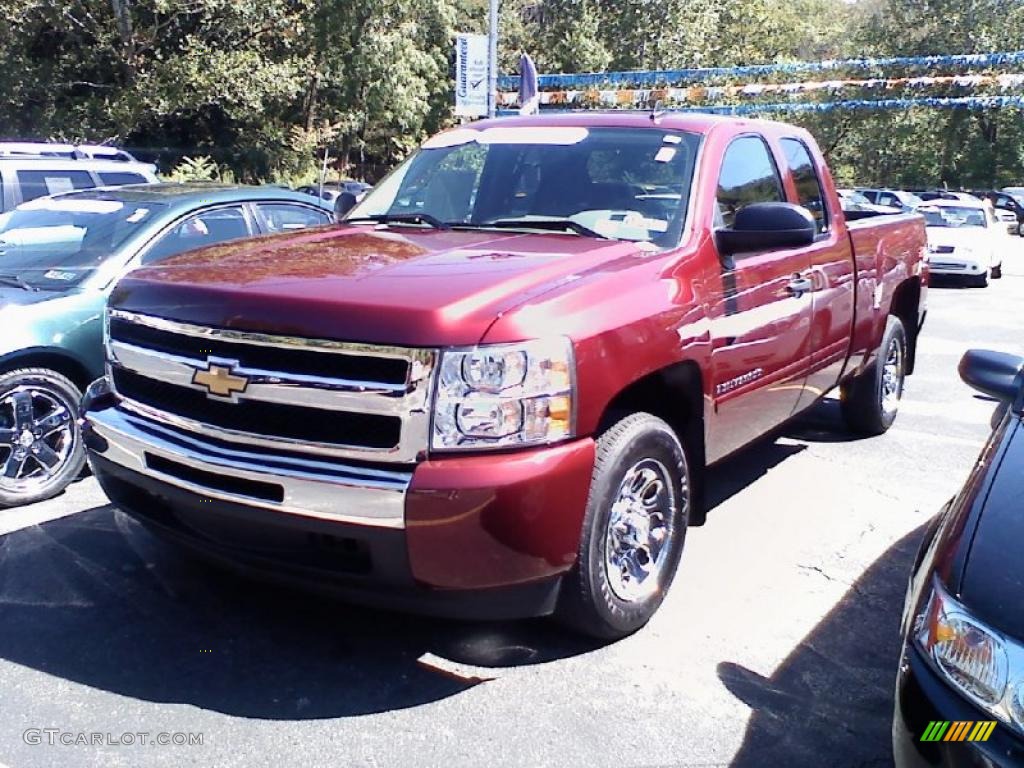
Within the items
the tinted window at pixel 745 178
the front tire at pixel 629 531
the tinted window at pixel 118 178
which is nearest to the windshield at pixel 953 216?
the tinted window at pixel 118 178

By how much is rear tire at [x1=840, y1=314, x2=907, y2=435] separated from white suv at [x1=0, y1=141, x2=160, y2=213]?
7.01m

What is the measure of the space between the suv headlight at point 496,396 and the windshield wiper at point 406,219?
151 centimetres

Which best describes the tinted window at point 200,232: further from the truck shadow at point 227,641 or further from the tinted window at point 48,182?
the tinted window at point 48,182

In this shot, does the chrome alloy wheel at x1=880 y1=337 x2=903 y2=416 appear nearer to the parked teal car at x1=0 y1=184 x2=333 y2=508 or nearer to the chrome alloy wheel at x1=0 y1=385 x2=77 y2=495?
the parked teal car at x1=0 y1=184 x2=333 y2=508

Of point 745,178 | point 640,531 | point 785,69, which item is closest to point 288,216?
point 745,178

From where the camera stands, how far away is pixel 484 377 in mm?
2928

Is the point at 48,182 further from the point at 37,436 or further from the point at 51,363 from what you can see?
the point at 37,436

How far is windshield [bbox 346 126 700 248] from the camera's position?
408cm

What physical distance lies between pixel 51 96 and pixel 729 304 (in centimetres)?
2384

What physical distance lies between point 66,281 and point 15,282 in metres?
0.29

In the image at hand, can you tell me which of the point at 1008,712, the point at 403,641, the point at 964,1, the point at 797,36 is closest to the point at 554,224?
the point at 403,641

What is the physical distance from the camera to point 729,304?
13.2 feet

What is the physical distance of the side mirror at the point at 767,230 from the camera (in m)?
3.92

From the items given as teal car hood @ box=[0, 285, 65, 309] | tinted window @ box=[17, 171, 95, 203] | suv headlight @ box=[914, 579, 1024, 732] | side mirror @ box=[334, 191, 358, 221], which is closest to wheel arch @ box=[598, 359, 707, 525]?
suv headlight @ box=[914, 579, 1024, 732]
